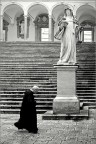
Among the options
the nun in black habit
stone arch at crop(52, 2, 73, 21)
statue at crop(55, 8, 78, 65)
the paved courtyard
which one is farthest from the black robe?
stone arch at crop(52, 2, 73, 21)

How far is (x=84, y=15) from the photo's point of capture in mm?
31734

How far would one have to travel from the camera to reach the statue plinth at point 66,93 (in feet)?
33.9

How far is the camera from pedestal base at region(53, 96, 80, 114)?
1029 centimetres

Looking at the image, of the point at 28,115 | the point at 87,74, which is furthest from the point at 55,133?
the point at 87,74

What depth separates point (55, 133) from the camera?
7742 millimetres

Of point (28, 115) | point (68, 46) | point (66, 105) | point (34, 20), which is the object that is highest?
point (34, 20)

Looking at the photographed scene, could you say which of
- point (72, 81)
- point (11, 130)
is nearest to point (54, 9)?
point (72, 81)

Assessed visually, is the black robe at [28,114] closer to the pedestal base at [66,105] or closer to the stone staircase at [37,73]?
the pedestal base at [66,105]

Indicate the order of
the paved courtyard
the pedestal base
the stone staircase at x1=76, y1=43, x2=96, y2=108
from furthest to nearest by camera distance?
the stone staircase at x1=76, y1=43, x2=96, y2=108 → the pedestal base → the paved courtyard

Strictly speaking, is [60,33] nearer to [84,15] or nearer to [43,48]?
[43,48]

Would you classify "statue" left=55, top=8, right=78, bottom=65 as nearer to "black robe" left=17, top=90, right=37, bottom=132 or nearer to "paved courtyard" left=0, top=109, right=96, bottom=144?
"paved courtyard" left=0, top=109, right=96, bottom=144

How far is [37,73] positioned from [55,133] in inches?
333

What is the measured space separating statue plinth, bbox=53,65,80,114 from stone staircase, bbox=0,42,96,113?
60.4 inches

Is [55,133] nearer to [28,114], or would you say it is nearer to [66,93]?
[28,114]
